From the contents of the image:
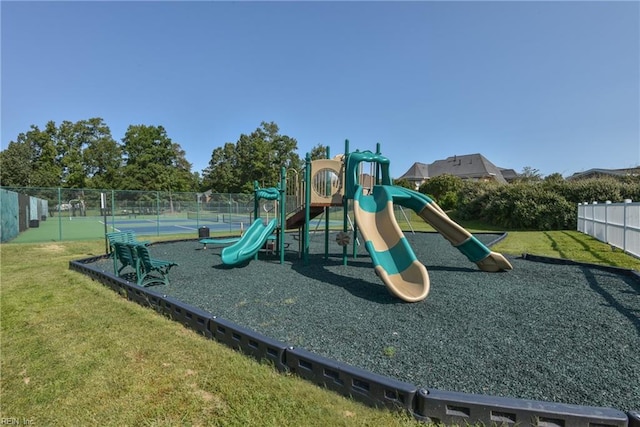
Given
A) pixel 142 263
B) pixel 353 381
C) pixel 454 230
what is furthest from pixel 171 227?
pixel 353 381

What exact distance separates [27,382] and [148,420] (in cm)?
154

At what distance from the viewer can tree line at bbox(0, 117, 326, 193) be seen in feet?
148

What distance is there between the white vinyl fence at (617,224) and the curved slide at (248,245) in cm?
996

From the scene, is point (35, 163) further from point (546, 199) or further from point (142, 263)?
point (546, 199)

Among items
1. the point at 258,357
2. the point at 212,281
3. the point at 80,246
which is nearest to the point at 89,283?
the point at 212,281

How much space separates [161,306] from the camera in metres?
4.81

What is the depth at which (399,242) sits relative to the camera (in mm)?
5906

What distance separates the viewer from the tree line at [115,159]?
148 feet

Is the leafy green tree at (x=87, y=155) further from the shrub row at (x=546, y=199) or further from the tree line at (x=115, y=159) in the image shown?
the shrub row at (x=546, y=199)

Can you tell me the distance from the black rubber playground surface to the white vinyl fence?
314cm

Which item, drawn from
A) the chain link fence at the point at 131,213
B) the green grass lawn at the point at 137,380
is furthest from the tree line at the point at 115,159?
the green grass lawn at the point at 137,380

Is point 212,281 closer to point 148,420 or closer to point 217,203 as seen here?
point 148,420

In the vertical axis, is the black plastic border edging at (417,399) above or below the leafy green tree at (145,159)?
below

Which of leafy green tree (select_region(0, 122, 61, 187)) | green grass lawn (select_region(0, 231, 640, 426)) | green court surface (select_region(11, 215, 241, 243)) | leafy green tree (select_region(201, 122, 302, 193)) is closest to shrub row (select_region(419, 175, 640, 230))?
green court surface (select_region(11, 215, 241, 243))
